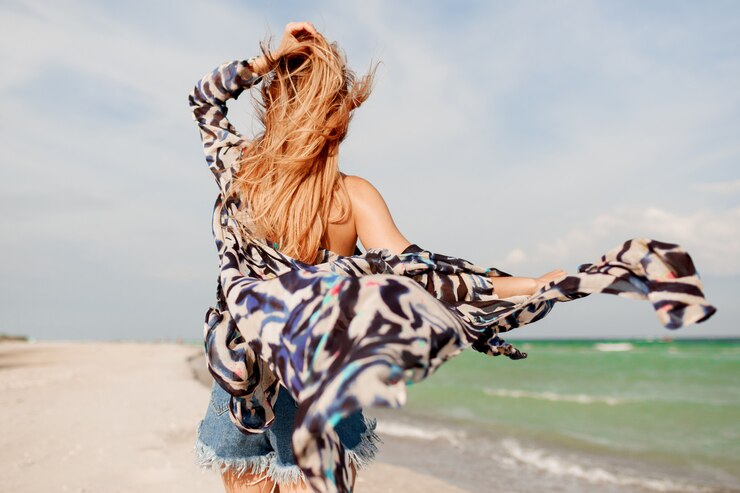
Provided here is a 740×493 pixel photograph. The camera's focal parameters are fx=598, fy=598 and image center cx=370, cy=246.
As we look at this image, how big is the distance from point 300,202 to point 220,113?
0.60 m

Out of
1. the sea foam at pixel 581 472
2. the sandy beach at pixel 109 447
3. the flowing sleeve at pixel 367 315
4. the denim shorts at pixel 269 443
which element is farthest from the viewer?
the sea foam at pixel 581 472

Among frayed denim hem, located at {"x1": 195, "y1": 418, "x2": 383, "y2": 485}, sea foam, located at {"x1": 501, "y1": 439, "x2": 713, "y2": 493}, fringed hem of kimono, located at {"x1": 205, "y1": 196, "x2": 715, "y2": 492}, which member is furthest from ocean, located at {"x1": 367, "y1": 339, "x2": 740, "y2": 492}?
fringed hem of kimono, located at {"x1": 205, "y1": 196, "x2": 715, "y2": 492}

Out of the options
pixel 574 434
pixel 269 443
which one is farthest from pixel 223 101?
pixel 574 434

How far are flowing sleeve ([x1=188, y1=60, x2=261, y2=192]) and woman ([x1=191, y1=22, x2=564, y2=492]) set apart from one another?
0.04 meters

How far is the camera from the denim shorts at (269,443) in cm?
216

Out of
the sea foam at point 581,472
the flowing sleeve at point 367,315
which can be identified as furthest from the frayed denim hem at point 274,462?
the sea foam at point 581,472

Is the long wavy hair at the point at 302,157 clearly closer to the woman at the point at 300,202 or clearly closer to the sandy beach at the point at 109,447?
the woman at the point at 300,202

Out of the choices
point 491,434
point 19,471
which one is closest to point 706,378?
point 491,434

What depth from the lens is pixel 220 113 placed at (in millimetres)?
2465

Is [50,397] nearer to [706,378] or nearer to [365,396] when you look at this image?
[365,396]

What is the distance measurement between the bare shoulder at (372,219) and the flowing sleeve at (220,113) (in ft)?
1.57

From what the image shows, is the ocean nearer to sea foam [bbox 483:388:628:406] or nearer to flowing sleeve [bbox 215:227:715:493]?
sea foam [bbox 483:388:628:406]

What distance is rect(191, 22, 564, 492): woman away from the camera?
2.17 m

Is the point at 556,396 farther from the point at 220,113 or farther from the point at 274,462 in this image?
the point at 220,113
